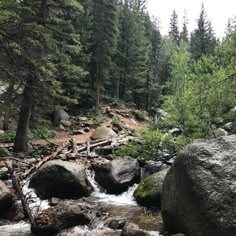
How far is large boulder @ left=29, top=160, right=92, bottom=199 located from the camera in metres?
11.9

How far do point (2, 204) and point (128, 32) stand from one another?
38.0m

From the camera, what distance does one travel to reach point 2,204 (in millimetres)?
10062

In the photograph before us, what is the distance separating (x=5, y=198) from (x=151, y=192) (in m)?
4.37

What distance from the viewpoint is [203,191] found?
7.27 metres

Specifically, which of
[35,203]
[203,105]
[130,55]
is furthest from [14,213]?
[130,55]

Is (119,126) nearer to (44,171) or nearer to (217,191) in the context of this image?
(44,171)

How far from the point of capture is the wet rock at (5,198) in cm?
1007

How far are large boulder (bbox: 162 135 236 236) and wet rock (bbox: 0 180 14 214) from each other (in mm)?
4462

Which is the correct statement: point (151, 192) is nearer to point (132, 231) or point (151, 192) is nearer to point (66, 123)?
point (132, 231)

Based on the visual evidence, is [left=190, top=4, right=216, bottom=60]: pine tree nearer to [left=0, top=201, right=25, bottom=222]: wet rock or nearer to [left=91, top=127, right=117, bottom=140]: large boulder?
[left=91, top=127, right=117, bottom=140]: large boulder

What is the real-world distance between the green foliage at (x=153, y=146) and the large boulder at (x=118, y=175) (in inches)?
25.6

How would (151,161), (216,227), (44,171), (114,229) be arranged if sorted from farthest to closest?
(151,161)
(44,171)
(114,229)
(216,227)

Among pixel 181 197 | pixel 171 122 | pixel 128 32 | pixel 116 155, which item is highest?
pixel 128 32

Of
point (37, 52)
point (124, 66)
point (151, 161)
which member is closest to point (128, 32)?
point (124, 66)
